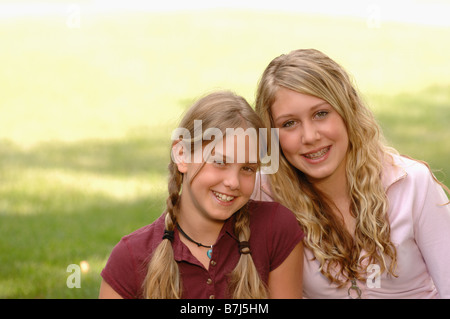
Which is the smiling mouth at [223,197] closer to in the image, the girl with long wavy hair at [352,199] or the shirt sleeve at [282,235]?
the shirt sleeve at [282,235]

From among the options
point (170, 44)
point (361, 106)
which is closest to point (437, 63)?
point (170, 44)

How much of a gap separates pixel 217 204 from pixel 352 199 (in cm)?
69

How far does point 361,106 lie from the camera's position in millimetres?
3145

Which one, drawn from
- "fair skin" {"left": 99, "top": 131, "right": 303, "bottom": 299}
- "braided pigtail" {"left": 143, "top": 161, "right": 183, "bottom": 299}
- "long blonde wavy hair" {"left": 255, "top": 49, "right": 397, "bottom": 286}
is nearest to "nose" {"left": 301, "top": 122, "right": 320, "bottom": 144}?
"long blonde wavy hair" {"left": 255, "top": 49, "right": 397, "bottom": 286}

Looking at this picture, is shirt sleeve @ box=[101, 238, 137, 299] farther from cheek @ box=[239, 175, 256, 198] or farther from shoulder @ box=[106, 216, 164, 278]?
cheek @ box=[239, 175, 256, 198]

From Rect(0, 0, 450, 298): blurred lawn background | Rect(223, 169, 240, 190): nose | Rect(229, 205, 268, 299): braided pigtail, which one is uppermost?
Rect(0, 0, 450, 298): blurred lawn background

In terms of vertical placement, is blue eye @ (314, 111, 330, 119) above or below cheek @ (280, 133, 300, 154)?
above

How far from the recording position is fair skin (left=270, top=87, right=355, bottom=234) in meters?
2.96

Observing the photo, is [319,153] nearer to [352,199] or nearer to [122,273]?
[352,199]

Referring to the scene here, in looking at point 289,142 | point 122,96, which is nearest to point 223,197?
point 289,142

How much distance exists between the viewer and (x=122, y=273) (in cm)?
270

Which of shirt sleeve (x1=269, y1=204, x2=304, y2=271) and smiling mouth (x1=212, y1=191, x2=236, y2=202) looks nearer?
smiling mouth (x1=212, y1=191, x2=236, y2=202)
